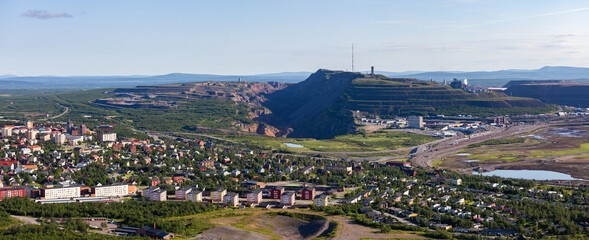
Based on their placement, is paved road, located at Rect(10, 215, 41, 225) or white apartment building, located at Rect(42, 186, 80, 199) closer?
paved road, located at Rect(10, 215, 41, 225)

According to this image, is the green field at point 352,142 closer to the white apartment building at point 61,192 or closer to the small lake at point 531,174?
the small lake at point 531,174

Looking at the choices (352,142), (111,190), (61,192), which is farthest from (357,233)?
(352,142)

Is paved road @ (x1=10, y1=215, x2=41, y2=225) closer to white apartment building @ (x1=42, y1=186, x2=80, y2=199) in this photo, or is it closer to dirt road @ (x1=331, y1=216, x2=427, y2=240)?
white apartment building @ (x1=42, y1=186, x2=80, y2=199)

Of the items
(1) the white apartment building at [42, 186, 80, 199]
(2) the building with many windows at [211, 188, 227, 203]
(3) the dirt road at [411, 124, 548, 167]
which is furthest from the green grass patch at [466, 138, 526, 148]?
(1) the white apartment building at [42, 186, 80, 199]

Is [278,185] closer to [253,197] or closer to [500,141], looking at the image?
[253,197]

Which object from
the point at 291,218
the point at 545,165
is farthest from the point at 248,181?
the point at 545,165
